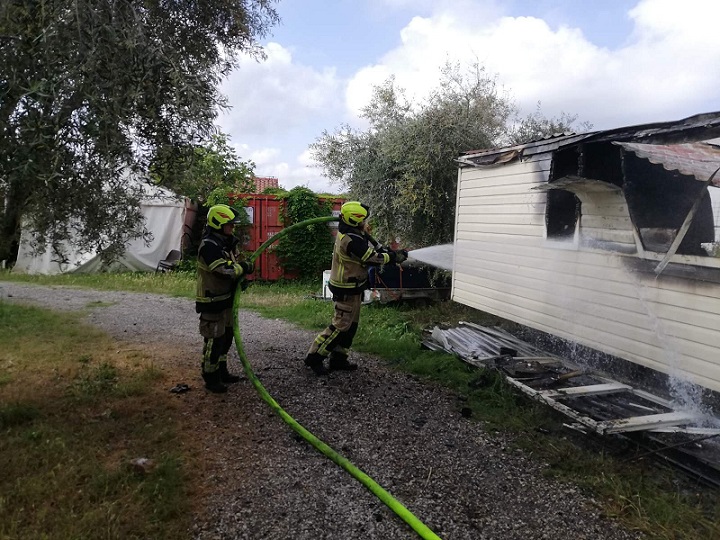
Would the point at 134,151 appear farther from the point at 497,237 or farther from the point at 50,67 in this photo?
the point at 497,237

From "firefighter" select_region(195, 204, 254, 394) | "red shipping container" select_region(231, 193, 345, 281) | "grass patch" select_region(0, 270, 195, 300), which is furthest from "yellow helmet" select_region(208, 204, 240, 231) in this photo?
"red shipping container" select_region(231, 193, 345, 281)

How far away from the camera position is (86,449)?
3.74 meters

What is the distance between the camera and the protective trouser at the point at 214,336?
5.05 metres

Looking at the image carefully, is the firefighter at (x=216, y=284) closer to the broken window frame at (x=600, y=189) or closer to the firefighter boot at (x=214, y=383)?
the firefighter boot at (x=214, y=383)

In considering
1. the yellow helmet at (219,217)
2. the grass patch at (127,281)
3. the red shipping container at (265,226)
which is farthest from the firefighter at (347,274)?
the red shipping container at (265,226)

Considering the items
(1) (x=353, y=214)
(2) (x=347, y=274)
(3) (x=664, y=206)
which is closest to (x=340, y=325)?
(2) (x=347, y=274)

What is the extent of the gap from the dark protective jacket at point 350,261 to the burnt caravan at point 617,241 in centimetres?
196

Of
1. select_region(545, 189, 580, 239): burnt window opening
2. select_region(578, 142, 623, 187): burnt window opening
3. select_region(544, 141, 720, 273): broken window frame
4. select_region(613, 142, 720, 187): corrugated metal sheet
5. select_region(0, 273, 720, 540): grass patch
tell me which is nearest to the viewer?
select_region(0, 273, 720, 540): grass patch

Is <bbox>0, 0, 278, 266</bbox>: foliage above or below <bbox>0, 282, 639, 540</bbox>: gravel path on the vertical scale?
above

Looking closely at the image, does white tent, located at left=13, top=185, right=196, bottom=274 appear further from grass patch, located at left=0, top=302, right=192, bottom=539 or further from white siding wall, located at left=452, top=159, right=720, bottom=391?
white siding wall, located at left=452, top=159, right=720, bottom=391

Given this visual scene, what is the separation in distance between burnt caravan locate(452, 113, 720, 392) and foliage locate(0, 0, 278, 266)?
11.5 feet

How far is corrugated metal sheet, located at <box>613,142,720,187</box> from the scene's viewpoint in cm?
375

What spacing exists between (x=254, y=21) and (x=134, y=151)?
160 cm

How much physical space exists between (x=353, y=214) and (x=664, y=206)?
2.91 metres
